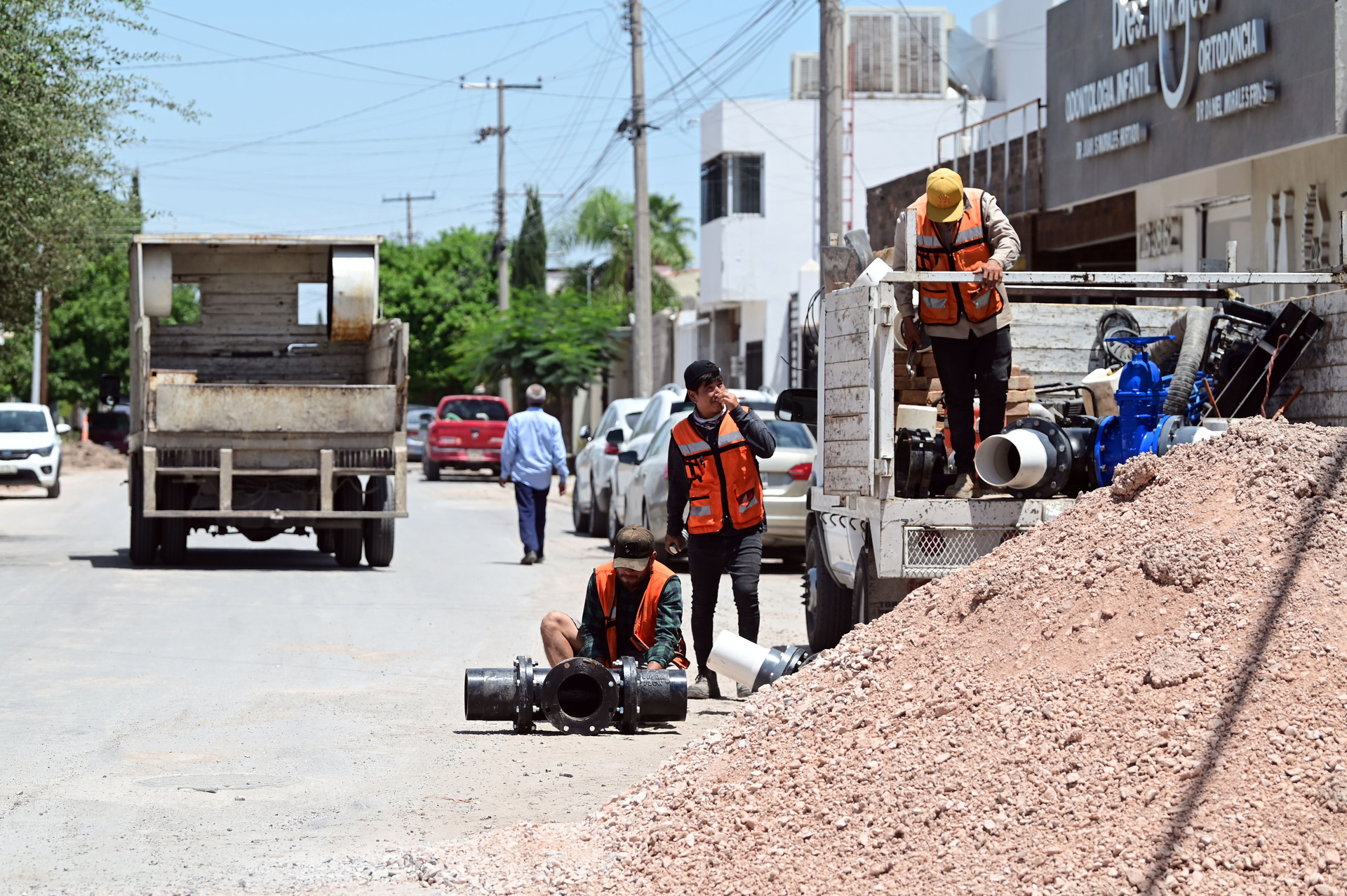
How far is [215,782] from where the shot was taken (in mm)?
7047

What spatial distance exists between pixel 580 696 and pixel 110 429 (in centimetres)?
5393

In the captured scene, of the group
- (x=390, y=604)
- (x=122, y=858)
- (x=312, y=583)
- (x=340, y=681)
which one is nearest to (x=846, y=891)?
(x=122, y=858)

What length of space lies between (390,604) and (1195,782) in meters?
9.70

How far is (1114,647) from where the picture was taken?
584 centimetres

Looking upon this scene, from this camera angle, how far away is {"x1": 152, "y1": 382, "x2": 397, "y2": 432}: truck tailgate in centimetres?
1620

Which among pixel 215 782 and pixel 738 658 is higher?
pixel 738 658

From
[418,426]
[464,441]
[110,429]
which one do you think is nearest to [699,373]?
[464,441]

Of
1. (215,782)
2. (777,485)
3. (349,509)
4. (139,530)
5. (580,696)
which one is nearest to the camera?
(215,782)

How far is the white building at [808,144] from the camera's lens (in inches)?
1598

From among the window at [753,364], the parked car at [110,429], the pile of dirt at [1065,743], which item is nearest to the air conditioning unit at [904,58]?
the window at [753,364]

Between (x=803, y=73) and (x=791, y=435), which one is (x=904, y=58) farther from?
(x=791, y=435)

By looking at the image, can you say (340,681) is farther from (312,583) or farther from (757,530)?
(312,583)

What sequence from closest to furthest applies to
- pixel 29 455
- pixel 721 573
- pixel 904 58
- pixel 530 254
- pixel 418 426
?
pixel 721 573, pixel 29 455, pixel 904 58, pixel 418 426, pixel 530 254

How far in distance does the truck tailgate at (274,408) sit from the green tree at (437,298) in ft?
163
